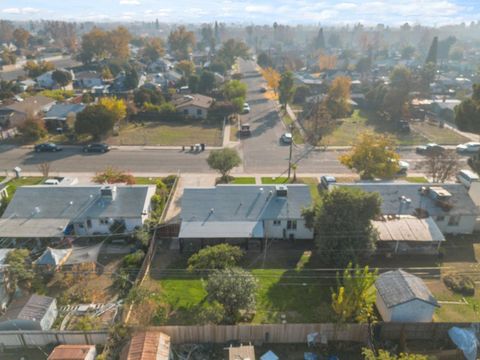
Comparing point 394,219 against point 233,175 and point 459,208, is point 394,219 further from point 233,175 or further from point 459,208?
point 233,175

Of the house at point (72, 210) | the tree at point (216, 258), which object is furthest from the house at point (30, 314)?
the tree at point (216, 258)

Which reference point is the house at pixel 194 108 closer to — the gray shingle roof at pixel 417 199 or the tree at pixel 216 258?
the gray shingle roof at pixel 417 199

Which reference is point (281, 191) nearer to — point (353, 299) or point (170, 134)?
point (353, 299)

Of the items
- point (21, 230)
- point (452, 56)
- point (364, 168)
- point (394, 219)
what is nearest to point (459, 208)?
point (394, 219)

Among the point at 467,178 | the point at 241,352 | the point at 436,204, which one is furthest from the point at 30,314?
the point at 467,178

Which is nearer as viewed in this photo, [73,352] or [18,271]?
[73,352]
